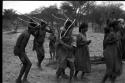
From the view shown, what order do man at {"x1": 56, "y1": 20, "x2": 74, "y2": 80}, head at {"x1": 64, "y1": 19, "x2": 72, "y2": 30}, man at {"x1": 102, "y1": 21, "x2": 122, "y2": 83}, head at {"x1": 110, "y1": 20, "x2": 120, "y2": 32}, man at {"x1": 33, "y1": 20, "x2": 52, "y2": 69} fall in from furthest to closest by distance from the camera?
man at {"x1": 33, "y1": 20, "x2": 52, "y2": 69} → head at {"x1": 64, "y1": 19, "x2": 72, "y2": 30} → man at {"x1": 56, "y1": 20, "x2": 74, "y2": 80} → head at {"x1": 110, "y1": 20, "x2": 120, "y2": 32} → man at {"x1": 102, "y1": 21, "x2": 122, "y2": 83}

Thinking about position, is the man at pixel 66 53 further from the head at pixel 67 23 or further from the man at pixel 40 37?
the man at pixel 40 37

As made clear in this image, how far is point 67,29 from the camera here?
23.5ft

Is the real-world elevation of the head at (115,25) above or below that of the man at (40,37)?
above

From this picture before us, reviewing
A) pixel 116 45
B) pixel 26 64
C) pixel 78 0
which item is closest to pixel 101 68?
pixel 116 45

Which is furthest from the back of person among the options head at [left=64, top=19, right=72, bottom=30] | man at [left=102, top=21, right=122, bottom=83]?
man at [left=102, top=21, right=122, bottom=83]

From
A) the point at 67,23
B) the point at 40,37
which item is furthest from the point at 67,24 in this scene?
the point at 40,37

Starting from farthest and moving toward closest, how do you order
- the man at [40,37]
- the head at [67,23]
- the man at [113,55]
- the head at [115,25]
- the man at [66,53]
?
the man at [40,37] < the head at [67,23] < the man at [66,53] < the head at [115,25] < the man at [113,55]

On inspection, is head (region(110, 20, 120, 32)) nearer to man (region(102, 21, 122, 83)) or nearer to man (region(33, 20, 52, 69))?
man (region(102, 21, 122, 83))

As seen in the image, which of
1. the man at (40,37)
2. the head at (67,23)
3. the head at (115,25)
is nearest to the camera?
Result: the head at (115,25)

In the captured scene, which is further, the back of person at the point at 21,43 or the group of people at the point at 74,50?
the back of person at the point at 21,43

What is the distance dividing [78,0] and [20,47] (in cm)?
1956

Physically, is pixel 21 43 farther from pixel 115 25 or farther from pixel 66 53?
pixel 115 25

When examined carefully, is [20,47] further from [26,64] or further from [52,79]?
[52,79]

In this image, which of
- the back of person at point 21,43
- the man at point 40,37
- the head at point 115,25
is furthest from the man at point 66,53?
the man at point 40,37
